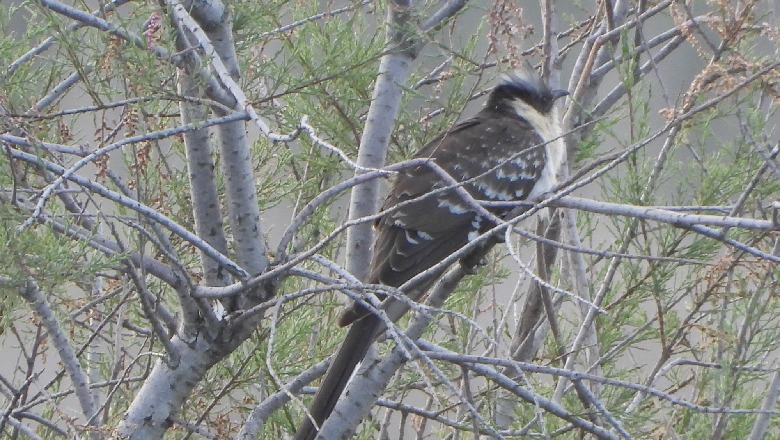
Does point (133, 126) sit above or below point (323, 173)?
below

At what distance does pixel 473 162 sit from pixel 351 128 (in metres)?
0.57

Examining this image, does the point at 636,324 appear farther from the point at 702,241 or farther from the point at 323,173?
the point at 323,173

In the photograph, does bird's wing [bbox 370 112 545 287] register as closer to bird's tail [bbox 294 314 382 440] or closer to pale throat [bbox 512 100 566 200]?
pale throat [bbox 512 100 566 200]

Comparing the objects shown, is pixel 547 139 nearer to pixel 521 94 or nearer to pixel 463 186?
pixel 521 94

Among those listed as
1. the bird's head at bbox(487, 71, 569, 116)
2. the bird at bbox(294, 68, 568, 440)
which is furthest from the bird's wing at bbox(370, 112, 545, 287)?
the bird's head at bbox(487, 71, 569, 116)

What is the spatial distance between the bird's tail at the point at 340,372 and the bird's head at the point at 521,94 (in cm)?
165

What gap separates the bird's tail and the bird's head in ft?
5.41

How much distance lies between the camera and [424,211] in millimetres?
3693

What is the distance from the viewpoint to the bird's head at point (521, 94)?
14.4 ft

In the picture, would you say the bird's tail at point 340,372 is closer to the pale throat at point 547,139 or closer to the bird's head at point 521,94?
the pale throat at point 547,139

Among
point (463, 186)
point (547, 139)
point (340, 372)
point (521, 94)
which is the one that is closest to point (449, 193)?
point (463, 186)

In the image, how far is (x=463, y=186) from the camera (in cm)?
335

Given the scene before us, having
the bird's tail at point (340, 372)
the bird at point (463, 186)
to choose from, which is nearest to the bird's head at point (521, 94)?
the bird at point (463, 186)

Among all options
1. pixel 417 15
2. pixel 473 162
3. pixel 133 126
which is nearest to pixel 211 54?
pixel 133 126
